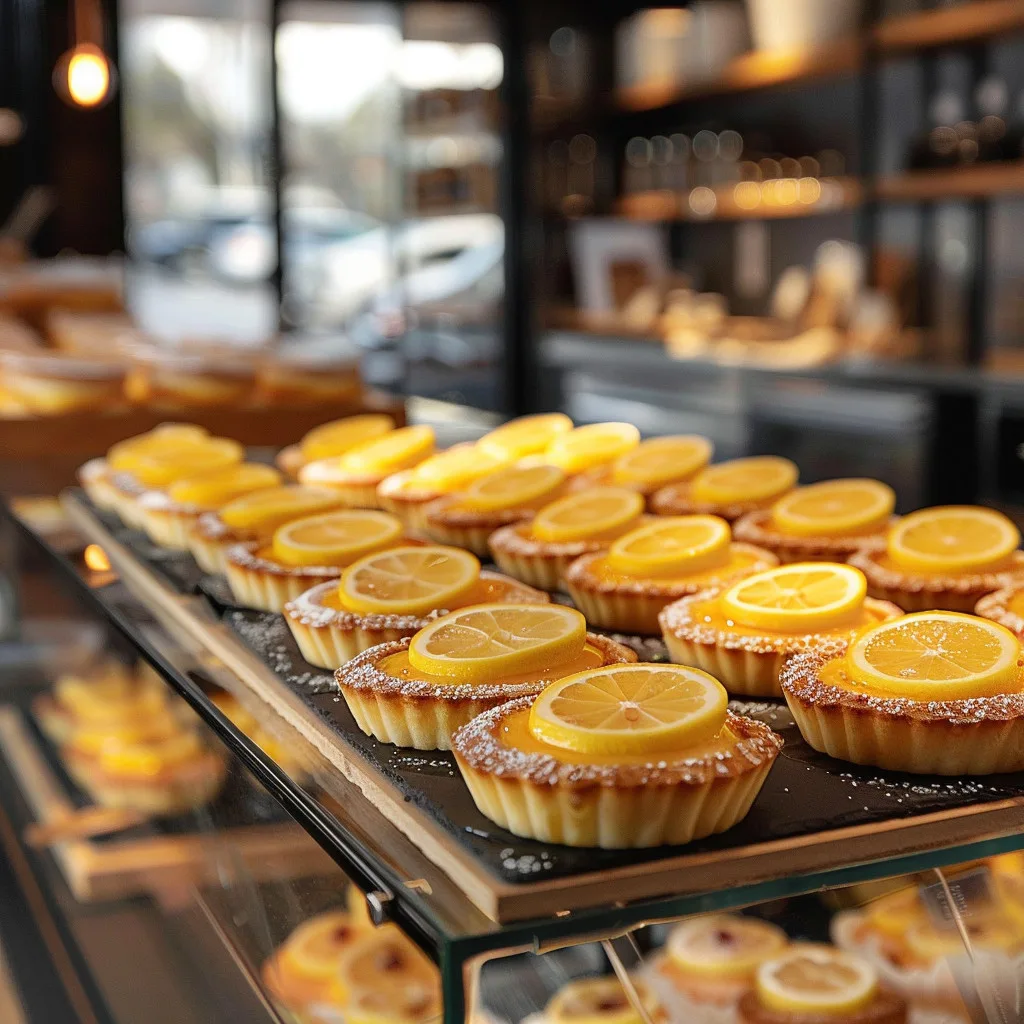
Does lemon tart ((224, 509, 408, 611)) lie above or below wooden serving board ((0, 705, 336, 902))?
above

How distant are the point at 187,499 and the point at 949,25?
357cm

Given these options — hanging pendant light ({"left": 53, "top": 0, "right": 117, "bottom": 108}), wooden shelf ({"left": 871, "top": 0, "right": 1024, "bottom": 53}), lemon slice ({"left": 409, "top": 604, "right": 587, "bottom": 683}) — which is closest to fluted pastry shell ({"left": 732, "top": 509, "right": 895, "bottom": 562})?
lemon slice ({"left": 409, "top": 604, "right": 587, "bottom": 683})

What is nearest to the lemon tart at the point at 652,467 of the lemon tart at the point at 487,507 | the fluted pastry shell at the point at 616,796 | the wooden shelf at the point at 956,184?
the lemon tart at the point at 487,507

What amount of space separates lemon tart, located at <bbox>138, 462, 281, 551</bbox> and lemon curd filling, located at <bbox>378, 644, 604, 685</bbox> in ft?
2.44

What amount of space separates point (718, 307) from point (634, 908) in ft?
17.9

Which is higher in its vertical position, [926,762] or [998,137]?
[998,137]

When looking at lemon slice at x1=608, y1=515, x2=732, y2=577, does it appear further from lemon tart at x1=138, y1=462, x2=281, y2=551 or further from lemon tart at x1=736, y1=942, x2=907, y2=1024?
lemon tart at x1=138, y1=462, x2=281, y2=551

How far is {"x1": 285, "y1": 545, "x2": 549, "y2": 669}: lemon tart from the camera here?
1202mm

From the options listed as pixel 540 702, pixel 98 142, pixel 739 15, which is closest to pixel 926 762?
pixel 540 702

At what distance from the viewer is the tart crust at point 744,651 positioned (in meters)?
1.13

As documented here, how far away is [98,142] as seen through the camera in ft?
20.1

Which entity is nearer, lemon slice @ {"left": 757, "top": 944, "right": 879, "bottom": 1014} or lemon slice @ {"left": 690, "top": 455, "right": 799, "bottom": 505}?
lemon slice @ {"left": 757, "top": 944, "right": 879, "bottom": 1014}

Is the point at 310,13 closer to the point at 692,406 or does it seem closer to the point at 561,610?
the point at 692,406

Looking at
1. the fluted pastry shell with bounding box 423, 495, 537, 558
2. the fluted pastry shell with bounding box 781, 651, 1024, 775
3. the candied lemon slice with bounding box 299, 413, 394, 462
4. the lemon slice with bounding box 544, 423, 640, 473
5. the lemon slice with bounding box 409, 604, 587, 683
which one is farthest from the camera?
the candied lemon slice with bounding box 299, 413, 394, 462
